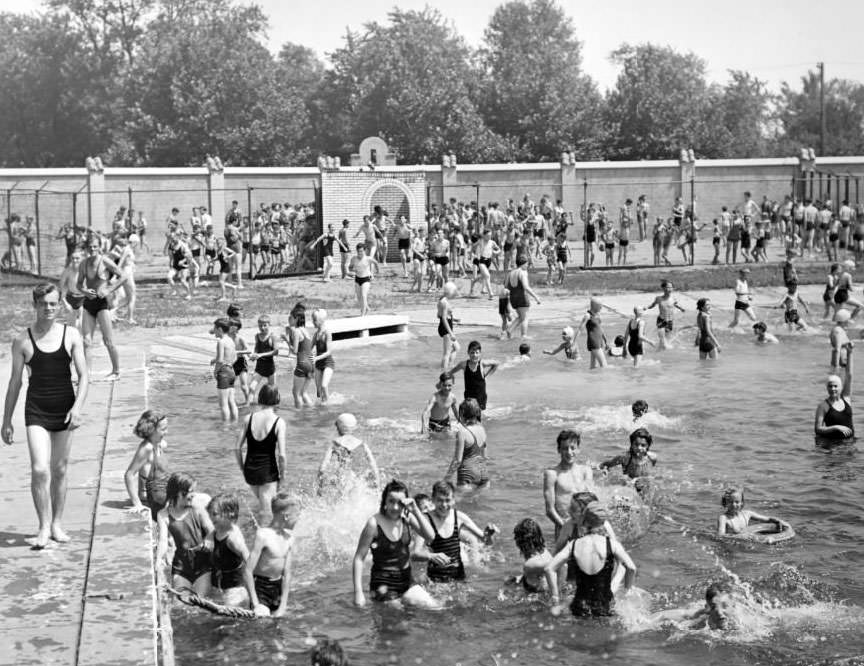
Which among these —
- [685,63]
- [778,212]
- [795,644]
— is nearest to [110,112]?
[685,63]

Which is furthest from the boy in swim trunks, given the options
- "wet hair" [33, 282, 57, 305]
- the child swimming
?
"wet hair" [33, 282, 57, 305]

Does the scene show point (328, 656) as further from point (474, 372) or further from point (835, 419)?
point (835, 419)

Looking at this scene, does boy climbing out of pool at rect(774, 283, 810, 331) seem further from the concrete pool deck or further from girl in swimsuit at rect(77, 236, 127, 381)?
the concrete pool deck

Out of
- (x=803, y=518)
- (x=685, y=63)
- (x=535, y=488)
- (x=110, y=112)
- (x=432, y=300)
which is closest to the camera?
(x=803, y=518)

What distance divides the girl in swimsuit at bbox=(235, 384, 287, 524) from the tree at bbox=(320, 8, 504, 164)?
53932mm

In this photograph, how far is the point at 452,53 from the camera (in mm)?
76500

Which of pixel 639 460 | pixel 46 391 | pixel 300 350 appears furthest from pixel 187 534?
pixel 300 350

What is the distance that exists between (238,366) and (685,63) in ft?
231

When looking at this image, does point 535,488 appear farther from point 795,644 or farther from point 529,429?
point 795,644

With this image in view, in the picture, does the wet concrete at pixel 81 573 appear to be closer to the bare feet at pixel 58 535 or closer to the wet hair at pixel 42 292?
Answer: the bare feet at pixel 58 535

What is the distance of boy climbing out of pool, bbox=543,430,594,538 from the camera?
11344 mm

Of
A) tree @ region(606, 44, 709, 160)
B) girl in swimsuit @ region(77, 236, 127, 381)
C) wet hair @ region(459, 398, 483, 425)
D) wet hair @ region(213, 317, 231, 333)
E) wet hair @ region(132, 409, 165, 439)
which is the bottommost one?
wet hair @ region(459, 398, 483, 425)

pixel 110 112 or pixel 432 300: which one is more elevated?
pixel 110 112

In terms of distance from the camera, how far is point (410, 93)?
66.5m
